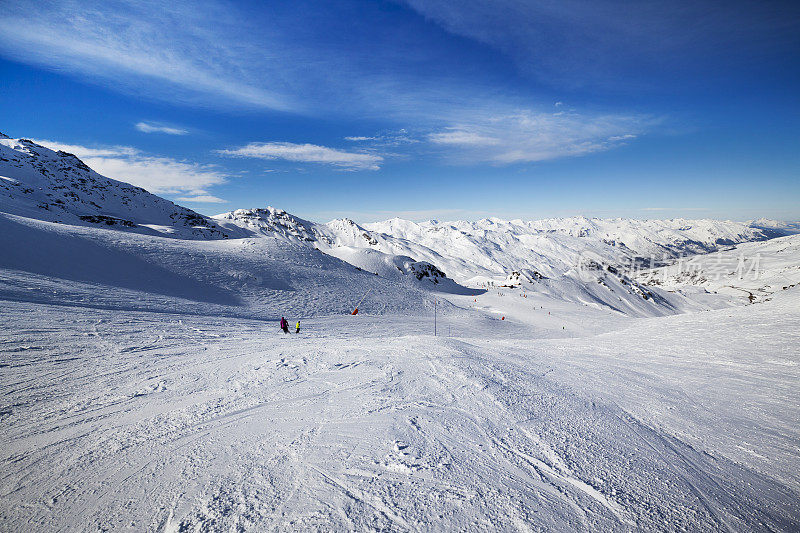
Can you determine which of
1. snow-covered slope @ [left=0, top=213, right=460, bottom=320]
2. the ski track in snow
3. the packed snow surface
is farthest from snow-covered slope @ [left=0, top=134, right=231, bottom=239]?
the ski track in snow

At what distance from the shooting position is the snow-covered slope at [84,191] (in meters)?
101

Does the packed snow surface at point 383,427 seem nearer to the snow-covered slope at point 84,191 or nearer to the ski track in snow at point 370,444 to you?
the ski track in snow at point 370,444

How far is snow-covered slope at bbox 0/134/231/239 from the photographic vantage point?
100625 millimetres

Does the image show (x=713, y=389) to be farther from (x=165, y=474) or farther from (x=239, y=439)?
(x=165, y=474)

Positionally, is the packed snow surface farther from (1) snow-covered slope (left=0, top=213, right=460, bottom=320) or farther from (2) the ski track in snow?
(1) snow-covered slope (left=0, top=213, right=460, bottom=320)

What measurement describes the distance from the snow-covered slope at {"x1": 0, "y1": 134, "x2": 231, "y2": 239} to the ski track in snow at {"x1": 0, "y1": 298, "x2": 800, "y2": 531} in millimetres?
102279

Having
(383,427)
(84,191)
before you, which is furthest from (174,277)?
(84,191)

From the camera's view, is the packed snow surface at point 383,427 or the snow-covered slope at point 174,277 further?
the snow-covered slope at point 174,277

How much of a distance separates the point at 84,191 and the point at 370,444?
170212mm

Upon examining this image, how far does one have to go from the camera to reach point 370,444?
18.0ft

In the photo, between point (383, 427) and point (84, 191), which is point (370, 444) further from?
point (84, 191)

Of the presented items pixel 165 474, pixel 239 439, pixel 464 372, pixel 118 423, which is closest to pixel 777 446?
pixel 464 372

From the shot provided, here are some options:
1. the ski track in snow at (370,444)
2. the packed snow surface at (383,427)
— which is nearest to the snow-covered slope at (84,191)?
the packed snow surface at (383,427)

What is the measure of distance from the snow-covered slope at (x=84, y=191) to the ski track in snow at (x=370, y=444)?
102m
